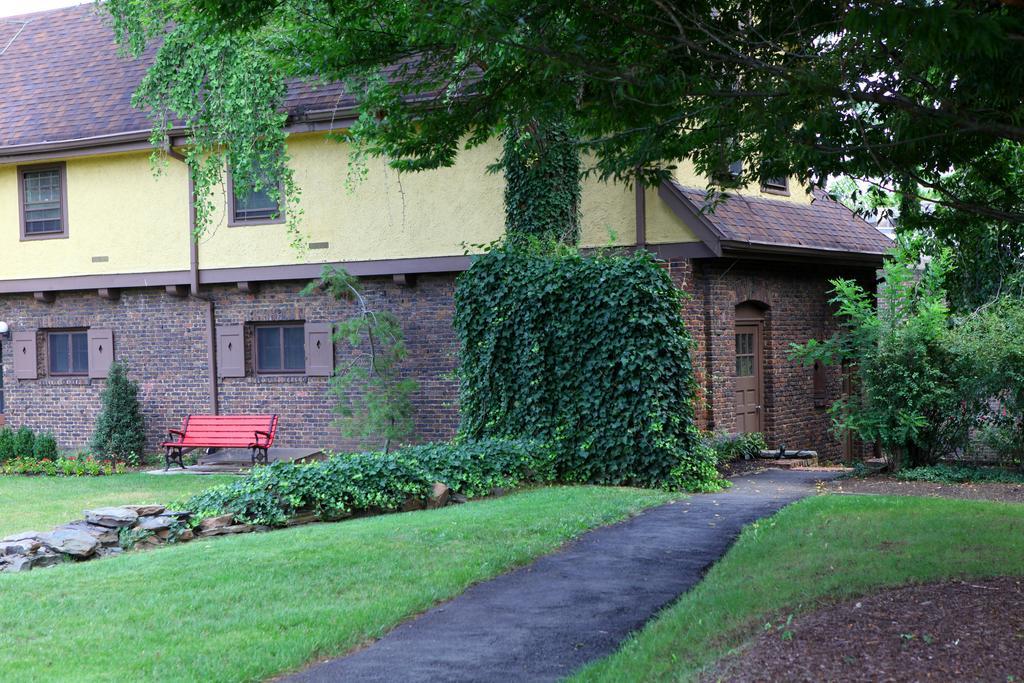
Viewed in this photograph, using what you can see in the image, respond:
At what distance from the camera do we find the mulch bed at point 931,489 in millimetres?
11898

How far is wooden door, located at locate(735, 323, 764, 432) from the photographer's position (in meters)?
16.8

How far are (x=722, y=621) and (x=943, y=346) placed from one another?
326 inches

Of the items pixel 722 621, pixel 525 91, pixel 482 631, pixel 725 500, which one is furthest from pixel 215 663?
pixel 725 500

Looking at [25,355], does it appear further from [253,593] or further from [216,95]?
[253,593]

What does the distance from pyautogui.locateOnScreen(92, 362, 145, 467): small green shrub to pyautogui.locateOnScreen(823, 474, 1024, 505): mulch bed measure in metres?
11.3

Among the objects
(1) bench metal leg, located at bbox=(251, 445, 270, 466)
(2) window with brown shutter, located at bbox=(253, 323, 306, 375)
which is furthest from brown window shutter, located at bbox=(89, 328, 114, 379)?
(1) bench metal leg, located at bbox=(251, 445, 270, 466)

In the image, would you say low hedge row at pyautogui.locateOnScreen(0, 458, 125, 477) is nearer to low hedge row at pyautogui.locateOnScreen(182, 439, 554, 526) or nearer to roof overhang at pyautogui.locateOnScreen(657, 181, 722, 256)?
low hedge row at pyautogui.locateOnScreen(182, 439, 554, 526)

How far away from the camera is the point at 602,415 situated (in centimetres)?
1345

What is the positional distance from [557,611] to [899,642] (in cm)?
234

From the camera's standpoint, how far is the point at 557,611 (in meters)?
7.30

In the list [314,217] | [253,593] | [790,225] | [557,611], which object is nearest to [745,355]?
[790,225]

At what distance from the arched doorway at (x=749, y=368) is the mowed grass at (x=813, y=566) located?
19.9 ft

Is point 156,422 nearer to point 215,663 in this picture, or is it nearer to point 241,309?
point 241,309

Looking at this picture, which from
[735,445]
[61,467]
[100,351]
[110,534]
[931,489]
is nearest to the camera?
[110,534]
